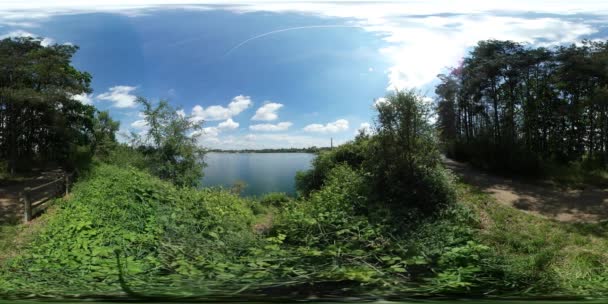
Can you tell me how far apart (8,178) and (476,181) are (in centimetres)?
1403

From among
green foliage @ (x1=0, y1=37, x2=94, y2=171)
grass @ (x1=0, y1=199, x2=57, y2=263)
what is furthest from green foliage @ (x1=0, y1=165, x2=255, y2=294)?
green foliage @ (x1=0, y1=37, x2=94, y2=171)

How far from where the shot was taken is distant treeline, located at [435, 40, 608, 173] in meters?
4.90

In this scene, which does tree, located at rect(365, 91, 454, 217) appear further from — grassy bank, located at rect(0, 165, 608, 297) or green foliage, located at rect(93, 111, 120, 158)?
green foliage, located at rect(93, 111, 120, 158)

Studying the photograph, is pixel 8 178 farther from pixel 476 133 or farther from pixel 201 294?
pixel 476 133

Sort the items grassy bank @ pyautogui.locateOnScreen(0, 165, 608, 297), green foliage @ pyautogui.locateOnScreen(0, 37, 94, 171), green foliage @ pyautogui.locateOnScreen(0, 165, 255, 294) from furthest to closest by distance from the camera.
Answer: green foliage @ pyautogui.locateOnScreen(0, 37, 94, 171)
green foliage @ pyautogui.locateOnScreen(0, 165, 255, 294)
grassy bank @ pyautogui.locateOnScreen(0, 165, 608, 297)

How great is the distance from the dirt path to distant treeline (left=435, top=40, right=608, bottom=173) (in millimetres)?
750

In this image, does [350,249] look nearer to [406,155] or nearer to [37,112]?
[406,155]

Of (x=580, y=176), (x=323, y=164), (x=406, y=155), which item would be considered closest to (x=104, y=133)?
(x=323, y=164)

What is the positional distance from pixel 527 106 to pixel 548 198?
2276 millimetres

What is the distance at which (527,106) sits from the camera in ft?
26.1

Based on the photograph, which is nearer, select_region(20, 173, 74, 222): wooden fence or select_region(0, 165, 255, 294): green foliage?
select_region(0, 165, 255, 294): green foliage

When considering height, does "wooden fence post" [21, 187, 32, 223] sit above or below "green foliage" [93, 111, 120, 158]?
below

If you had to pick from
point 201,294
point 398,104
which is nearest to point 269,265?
point 201,294

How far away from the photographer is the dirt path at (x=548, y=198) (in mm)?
5859
